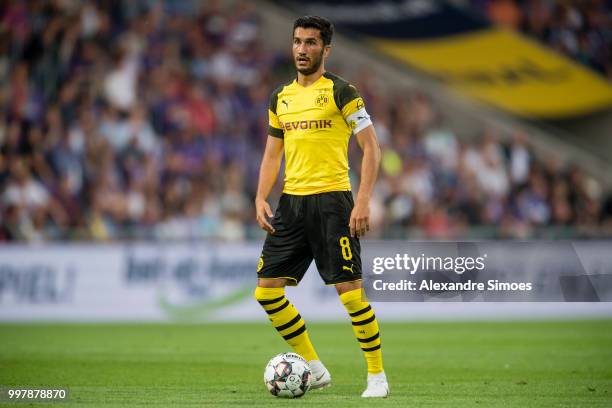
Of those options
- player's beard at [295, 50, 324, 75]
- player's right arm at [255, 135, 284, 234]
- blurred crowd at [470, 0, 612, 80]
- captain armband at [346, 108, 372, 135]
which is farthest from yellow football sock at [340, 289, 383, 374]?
blurred crowd at [470, 0, 612, 80]

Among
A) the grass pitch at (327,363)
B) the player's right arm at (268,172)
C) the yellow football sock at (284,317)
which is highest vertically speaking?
the player's right arm at (268,172)

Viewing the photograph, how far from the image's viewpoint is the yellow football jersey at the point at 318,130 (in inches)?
323

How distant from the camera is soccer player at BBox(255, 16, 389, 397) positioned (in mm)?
8172

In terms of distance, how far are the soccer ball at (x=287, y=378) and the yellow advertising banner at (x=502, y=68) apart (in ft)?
50.8

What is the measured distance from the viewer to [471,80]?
23.1m

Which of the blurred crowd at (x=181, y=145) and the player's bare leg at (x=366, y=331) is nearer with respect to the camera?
the player's bare leg at (x=366, y=331)

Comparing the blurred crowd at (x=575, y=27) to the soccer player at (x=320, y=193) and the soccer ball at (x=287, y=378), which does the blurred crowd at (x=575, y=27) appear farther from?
the soccer ball at (x=287, y=378)

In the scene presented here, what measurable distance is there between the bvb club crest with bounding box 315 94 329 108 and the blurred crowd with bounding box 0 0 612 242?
9407 millimetres

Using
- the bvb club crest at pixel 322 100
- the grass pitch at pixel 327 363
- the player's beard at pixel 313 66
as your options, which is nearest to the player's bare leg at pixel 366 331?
the grass pitch at pixel 327 363

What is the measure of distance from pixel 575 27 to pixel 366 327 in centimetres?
1684

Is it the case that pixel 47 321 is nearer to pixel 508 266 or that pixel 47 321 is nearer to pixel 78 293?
pixel 78 293

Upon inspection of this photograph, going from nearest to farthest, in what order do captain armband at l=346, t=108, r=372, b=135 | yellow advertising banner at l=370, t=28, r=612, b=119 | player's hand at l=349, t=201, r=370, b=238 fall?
player's hand at l=349, t=201, r=370, b=238 < captain armband at l=346, t=108, r=372, b=135 < yellow advertising banner at l=370, t=28, r=612, b=119

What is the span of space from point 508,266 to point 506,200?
495 cm

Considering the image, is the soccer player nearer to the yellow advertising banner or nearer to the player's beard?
the player's beard
